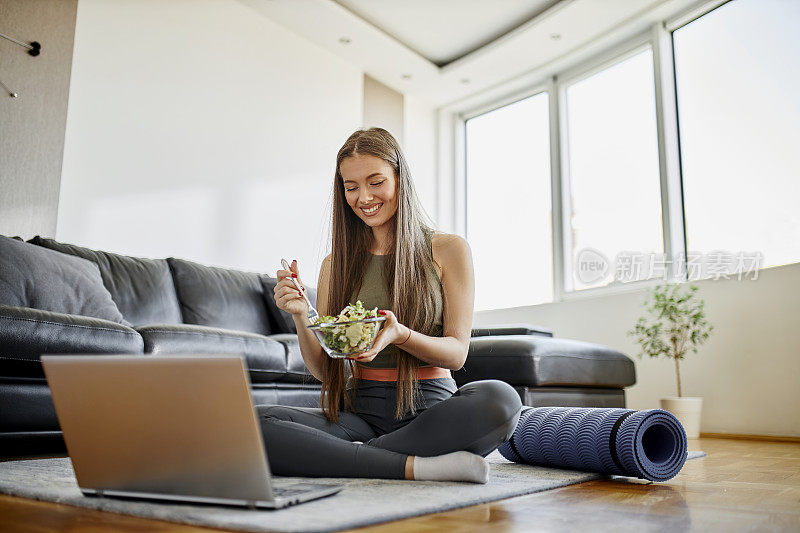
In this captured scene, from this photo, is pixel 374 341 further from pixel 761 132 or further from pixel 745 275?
pixel 761 132

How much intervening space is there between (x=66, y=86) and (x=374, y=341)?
2.98 meters

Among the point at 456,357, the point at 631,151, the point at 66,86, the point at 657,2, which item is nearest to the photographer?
the point at 456,357

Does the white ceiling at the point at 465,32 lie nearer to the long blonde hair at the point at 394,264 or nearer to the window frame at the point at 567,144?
the window frame at the point at 567,144

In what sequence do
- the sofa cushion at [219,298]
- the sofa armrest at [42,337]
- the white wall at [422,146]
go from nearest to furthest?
the sofa armrest at [42,337], the sofa cushion at [219,298], the white wall at [422,146]

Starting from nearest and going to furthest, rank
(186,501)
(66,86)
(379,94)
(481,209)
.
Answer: (186,501) → (66,86) → (379,94) → (481,209)

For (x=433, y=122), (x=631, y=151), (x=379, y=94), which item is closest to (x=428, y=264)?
(x=631, y=151)

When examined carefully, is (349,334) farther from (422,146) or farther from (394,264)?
(422,146)

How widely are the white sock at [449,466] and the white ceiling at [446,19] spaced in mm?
3892

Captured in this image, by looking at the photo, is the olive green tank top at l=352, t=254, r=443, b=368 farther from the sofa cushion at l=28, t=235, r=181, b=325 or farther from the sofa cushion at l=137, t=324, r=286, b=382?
the sofa cushion at l=28, t=235, r=181, b=325

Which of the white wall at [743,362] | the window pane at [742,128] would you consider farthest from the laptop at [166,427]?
→ the window pane at [742,128]

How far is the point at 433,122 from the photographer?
609cm

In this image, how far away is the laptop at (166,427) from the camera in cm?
101

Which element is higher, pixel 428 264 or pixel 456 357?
pixel 428 264

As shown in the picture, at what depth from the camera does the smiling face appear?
1.74 meters
